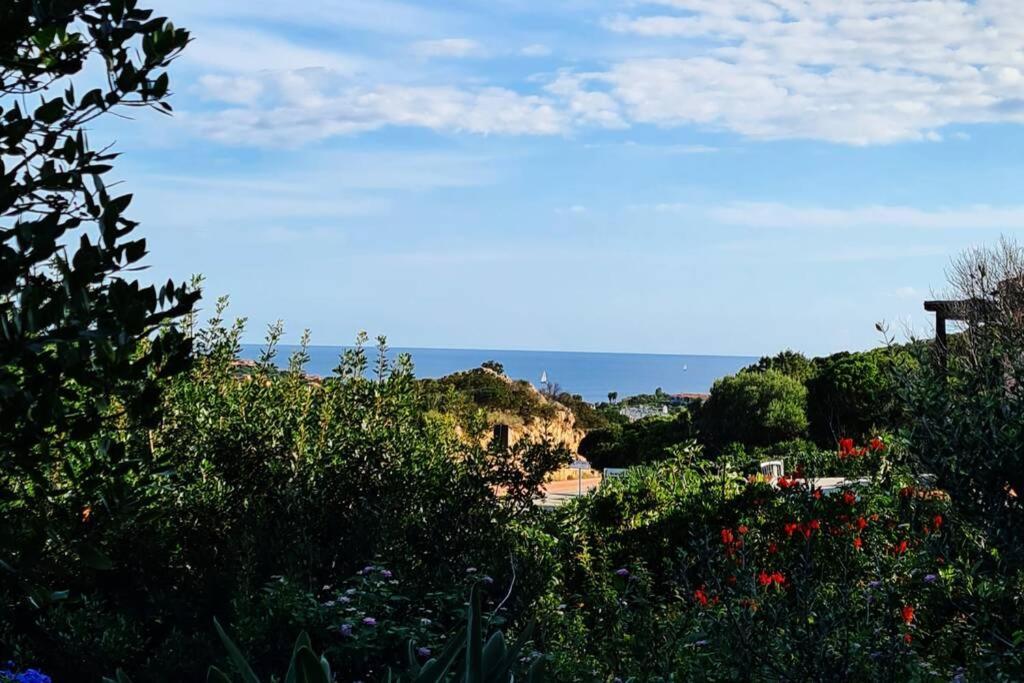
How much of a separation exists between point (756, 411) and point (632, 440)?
2.73m

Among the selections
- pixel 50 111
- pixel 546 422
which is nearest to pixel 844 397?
pixel 546 422

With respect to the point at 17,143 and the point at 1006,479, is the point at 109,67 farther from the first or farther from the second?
the point at 1006,479

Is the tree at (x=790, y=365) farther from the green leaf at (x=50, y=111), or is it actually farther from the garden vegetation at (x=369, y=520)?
the green leaf at (x=50, y=111)

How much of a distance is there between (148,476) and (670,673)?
2.94 metres

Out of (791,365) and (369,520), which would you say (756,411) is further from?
(369,520)

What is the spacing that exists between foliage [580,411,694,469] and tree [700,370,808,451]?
737mm

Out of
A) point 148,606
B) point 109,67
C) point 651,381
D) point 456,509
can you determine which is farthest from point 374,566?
point 651,381

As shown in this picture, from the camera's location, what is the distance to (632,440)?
22859 millimetres

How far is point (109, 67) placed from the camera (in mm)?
2197

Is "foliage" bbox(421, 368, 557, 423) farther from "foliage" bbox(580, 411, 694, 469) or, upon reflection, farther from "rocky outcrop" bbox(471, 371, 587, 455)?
"foliage" bbox(580, 411, 694, 469)

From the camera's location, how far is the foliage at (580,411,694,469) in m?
21.7

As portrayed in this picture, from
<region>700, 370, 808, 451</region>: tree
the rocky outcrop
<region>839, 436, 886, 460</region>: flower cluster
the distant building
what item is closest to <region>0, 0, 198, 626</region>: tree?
<region>839, 436, 886, 460</region>: flower cluster

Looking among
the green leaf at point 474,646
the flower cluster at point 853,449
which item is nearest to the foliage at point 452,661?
the green leaf at point 474,646

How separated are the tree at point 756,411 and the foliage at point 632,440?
0.74 m
